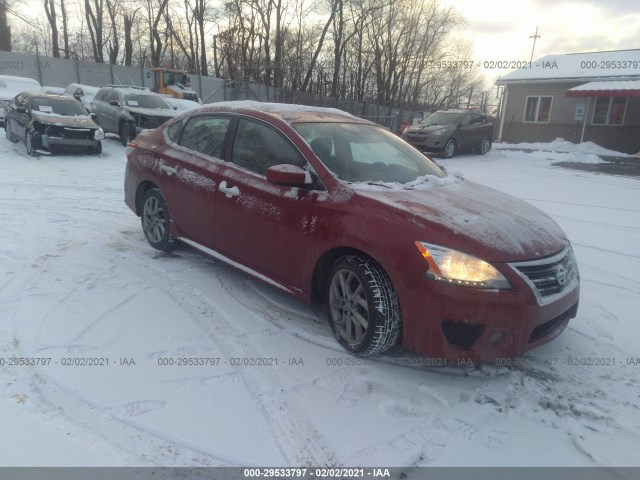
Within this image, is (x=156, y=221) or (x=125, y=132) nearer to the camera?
(x=156, y=221)

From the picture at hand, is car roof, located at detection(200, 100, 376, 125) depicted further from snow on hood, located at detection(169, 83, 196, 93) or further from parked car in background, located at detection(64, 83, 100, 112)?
snow on hood, located at detection(169, 83, 196, 93)

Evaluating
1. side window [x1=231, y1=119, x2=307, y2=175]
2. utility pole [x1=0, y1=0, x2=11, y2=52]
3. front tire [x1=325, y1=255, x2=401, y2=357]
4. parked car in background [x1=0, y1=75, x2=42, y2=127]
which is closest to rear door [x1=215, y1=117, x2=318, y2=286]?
side window [x1=231, y1=119, x2=307, y2=175]

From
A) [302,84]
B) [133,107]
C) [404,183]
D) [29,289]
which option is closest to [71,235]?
[29,289]

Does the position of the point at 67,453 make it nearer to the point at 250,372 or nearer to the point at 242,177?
the point at 250,372

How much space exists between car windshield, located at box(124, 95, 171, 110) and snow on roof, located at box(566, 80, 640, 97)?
53.1 ft

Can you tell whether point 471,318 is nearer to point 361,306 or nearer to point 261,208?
point 361,306

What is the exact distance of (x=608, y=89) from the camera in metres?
19.1

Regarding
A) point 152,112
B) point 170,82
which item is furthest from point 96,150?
point 170,82

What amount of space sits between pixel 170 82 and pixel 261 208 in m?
25.2

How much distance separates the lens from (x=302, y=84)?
34.6 m

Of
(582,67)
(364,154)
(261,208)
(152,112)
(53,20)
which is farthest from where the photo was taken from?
(53,20)

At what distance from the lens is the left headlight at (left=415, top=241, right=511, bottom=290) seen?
2799 millimetres

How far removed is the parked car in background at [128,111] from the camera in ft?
43.9

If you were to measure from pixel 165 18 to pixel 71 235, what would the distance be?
126ft
